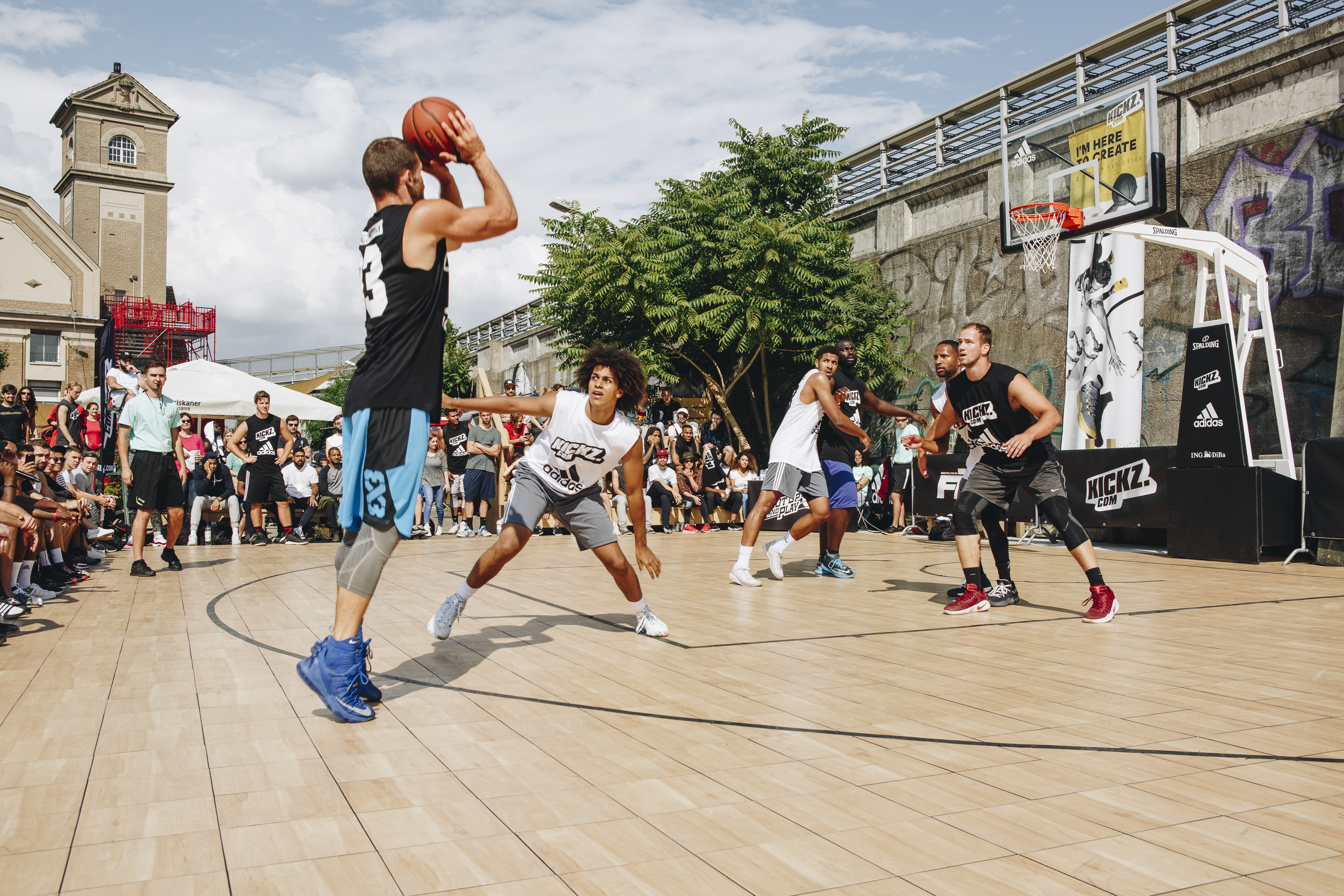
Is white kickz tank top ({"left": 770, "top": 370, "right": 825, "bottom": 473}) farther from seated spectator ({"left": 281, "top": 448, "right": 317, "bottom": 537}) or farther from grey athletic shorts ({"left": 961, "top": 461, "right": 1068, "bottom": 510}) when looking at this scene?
seated spectator ({"left": 281, "top": 448, "right": 317, "bottom": 537})

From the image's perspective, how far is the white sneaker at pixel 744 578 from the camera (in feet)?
27.4

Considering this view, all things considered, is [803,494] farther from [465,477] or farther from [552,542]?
[465,477]

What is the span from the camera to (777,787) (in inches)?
121

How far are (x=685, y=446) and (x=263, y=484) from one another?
24.1 feet

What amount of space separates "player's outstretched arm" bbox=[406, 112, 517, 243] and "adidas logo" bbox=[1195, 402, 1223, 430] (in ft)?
30.1

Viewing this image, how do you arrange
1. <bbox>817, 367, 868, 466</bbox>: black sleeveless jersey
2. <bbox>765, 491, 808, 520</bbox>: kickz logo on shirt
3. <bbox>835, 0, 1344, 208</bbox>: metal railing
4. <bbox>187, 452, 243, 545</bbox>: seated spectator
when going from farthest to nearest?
1. <bbox>765, 491, 808, 520</bbox>: kickz logo on shirt
2. <bbox>187, 452, 243, 545</bbox>: seated spectator
3. <bbox>835, 0, 1344, 208</bbox>: metal railing
4. <bbox>817, 367, 868, 466</bbox>: black sleeveless jersey

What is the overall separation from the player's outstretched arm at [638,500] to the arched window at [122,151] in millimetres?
48899

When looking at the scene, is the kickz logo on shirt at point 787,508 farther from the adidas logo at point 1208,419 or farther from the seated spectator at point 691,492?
the adidas logo at point 1208,419

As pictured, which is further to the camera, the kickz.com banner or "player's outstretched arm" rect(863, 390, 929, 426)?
the kickz.com banner

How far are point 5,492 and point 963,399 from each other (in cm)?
672

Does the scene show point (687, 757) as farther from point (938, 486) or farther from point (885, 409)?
point (938, 486)

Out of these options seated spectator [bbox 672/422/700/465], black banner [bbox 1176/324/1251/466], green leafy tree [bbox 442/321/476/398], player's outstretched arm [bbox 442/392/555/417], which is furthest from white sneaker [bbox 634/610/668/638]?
green leafy tree [bbox 442/321/476/398]

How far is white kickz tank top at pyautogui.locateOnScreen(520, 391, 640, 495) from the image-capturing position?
18.4ft

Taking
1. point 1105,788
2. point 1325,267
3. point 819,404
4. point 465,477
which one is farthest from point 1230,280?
point 1105,788
